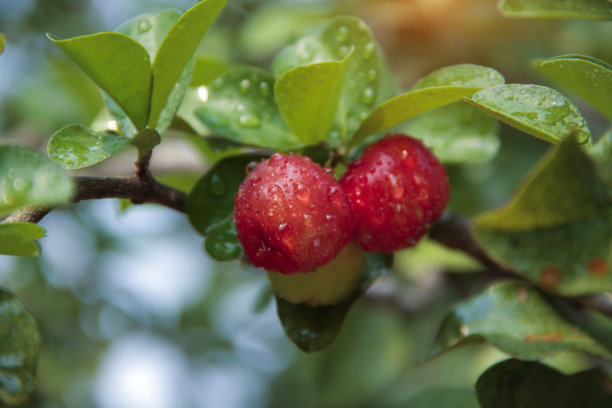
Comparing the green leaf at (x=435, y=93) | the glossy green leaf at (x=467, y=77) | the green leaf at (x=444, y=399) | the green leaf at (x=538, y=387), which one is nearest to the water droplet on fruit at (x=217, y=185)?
the green leaf at (x=435, y=93)

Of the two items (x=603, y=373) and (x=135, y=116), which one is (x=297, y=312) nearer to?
(x=135, y=116)

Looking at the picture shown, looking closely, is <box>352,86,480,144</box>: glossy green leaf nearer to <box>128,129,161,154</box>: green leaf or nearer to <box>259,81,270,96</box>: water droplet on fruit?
<box>259,81,270,96</box>: water droplet on fruit

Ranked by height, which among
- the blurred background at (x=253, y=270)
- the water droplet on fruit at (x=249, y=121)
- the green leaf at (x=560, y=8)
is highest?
the green leaf at (x=560, y=8)

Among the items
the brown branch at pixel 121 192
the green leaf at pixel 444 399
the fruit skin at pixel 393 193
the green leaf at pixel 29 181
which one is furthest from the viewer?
the green leaf at pixel 444 399

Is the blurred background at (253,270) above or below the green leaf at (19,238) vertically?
below

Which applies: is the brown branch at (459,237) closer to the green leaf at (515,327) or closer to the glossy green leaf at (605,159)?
the green leaf at (515,327)

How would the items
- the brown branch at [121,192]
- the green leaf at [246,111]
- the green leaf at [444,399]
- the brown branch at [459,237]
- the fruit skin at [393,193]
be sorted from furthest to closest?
the green leaf at [444,399] < the brown branch at [459,237] < the green leaf at [246,111] < the fruit skin at [393,193] < the brown branch at [121,192]

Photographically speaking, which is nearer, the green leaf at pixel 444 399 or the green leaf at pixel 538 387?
the green leaf at pixel 538 387
